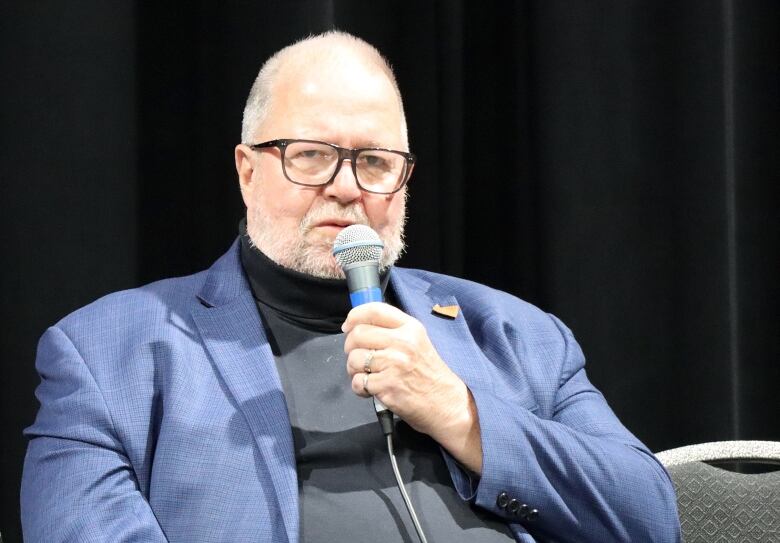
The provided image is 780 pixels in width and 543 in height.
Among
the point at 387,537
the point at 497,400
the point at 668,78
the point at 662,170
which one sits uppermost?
the point at 668,78

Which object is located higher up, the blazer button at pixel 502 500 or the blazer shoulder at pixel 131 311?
the blazer shoulder at pixel 131 311

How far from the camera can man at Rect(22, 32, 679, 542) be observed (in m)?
1.53

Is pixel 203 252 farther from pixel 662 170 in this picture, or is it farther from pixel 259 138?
pixel 662 170

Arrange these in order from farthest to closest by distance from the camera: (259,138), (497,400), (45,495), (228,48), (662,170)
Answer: (662,170) < (228,48) < (259,138) < (497,400) < (45,495)

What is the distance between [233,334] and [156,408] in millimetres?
184

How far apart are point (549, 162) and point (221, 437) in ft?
4.11

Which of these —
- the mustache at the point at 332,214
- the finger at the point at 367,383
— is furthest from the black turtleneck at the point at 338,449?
the finger at the point at 367,383

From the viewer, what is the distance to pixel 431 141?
2.62 m

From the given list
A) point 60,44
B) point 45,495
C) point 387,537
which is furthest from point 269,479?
point 60,44

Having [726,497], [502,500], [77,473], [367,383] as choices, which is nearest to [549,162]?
[726,497]

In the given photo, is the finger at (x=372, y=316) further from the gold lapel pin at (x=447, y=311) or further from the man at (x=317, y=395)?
the gold lapel pin at (x=447, y=311)

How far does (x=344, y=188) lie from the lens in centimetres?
176

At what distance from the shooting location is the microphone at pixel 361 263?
1.48 meters

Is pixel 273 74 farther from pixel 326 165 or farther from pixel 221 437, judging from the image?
pixel 221 437
